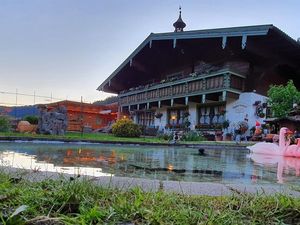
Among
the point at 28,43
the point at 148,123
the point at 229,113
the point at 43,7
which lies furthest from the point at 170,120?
the point at 43,7

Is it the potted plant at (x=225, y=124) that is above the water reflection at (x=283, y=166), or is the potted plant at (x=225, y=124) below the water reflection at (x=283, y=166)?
above

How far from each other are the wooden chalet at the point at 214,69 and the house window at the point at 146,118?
4.14 ft

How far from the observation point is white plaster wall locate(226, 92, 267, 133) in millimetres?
24703

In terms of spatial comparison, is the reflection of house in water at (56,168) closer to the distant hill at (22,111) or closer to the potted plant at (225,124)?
the potted plant at (225,124)

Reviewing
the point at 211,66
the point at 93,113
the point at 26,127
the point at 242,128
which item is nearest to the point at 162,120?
the point at 211,66

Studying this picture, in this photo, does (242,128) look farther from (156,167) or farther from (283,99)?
(156,167)

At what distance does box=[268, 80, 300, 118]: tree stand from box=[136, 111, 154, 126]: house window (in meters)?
17.6

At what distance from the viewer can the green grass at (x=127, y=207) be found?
1553 millimetres

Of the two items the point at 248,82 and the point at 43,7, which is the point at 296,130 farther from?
the point at 43,7

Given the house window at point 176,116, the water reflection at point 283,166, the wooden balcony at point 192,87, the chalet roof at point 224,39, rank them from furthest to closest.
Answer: the house window at point 176,116, the wooden balcony at point 192,87, the chalet roof at point 224,39, the water reflection at point 283,166

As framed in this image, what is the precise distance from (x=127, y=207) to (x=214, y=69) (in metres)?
25.5

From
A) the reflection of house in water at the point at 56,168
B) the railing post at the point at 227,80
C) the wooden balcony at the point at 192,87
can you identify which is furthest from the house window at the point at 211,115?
the reflection of house in water at the point at 56,168

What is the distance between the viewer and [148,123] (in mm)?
39438

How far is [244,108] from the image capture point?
25094 millimetres
